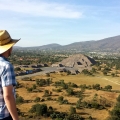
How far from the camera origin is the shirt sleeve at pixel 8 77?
2.36 meters

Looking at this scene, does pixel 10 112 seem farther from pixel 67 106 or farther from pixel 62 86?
pixel 62 86

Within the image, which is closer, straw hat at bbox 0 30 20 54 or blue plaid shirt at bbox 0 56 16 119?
blue plaid shirt at bbox 0 56 16 119

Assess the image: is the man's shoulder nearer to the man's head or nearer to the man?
the man

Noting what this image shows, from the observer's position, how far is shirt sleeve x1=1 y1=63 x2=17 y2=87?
7.75 ft

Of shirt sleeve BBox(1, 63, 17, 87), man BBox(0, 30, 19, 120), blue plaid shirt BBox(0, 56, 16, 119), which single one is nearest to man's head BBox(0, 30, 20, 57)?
man BBox(0, 30, 19, 120)

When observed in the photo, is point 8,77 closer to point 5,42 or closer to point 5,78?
point 5,78

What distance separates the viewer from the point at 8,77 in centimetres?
238

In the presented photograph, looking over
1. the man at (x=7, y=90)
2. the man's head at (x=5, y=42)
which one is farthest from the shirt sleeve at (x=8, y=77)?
the man's head at (x=5, y=42)

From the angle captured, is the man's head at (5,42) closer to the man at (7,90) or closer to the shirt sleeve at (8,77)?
the man at (7,90)

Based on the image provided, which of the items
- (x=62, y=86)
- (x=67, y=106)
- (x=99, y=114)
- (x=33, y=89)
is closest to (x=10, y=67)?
(x=99, y=114)

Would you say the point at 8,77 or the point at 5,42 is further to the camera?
the point at 5,42

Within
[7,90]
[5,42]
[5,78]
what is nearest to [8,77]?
[5,78]

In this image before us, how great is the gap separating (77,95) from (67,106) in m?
5.78

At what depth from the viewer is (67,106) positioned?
2206 centimetres
